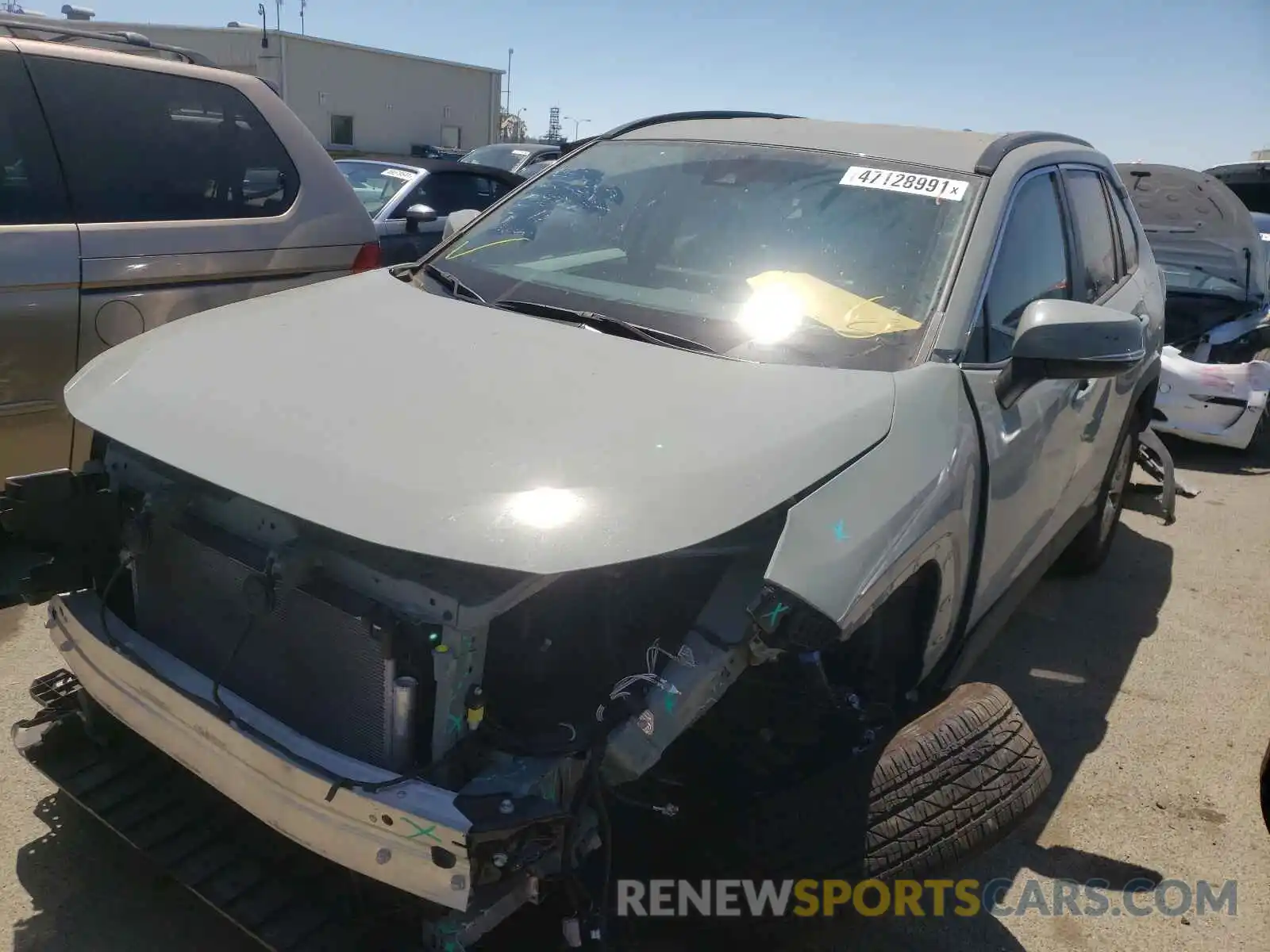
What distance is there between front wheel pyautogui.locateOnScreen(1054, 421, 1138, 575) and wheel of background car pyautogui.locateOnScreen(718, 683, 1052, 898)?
2.54 m

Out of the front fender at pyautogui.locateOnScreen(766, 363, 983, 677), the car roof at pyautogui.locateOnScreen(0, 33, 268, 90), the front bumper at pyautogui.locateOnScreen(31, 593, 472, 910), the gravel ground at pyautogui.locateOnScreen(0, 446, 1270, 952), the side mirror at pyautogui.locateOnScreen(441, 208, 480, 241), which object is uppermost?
the car roof at pyautogui.locateOnScreen(0, 33, 268, 90)

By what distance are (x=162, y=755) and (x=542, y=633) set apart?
1051mm

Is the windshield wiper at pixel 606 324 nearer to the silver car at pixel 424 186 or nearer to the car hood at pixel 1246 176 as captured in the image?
the silver car at pixel 424 186

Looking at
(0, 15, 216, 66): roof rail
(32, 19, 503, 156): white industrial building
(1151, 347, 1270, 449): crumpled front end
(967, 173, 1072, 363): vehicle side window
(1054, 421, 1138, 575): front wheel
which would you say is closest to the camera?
(967, 173, 1072, 363): vehicle side window

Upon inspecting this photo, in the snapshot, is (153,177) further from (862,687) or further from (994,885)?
(994,885)

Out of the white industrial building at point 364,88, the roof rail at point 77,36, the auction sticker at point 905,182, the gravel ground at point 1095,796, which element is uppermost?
the white industrial building at point 364,88

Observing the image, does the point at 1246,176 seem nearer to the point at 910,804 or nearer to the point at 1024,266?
the point at 1024,266

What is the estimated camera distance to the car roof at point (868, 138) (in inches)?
119

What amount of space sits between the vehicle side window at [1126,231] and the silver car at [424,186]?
4.60 meters

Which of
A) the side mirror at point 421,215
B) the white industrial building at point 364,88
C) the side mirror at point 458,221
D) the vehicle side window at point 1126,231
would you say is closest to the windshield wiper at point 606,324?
the side mirror at point 458,221

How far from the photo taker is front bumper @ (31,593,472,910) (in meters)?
1.71

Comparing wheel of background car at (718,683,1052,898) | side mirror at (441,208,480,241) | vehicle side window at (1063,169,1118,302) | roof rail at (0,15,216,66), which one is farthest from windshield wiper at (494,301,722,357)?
roof rail at (0,15,216,66)

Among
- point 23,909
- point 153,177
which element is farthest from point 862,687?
point 153,177

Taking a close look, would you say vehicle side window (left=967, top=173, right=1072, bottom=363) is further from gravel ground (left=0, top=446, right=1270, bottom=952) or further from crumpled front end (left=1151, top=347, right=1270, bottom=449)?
crumpled front end (left=1151, top=347, right=1270, bottom=449)
